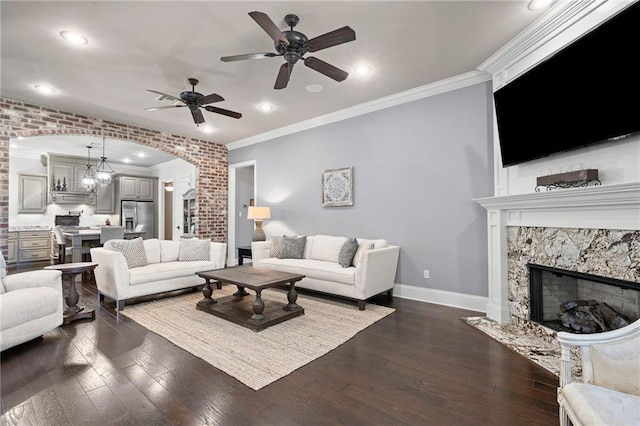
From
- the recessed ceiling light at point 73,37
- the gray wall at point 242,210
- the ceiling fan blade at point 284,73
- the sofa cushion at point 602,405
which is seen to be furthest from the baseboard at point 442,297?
the recessed ceiling light at point 73,37

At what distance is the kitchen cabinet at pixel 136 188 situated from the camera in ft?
29.1

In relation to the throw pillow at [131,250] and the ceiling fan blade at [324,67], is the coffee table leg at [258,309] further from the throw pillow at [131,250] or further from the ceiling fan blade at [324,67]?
the ceiling fan blade at [324,67]

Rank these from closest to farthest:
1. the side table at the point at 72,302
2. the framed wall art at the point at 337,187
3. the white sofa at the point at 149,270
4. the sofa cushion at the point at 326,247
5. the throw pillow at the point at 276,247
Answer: the side table at the point at 72,302 → the white sofa at the point at 149,270 → the sofa cushion at the point at 326,247 → the framed wall art at the point at 337,187 → the throw pillow at the point at 276,247

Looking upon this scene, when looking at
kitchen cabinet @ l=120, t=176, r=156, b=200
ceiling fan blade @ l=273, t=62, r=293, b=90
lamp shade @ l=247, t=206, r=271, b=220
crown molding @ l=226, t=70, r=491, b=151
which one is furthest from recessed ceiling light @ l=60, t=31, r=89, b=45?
kitchen cabinet @ l=120, t=176, r=156, b=200

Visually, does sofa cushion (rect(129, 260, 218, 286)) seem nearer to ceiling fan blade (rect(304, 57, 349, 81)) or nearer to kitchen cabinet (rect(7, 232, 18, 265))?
ceiling fan blade (rect(304, 57, 349, 81))

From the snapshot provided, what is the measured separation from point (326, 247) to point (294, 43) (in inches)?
116

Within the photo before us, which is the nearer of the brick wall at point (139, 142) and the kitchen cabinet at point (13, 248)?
the brick wall at point (139, 142)

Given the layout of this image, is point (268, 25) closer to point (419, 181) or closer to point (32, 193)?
point (419, 181)

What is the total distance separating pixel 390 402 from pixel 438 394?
0.34 metres

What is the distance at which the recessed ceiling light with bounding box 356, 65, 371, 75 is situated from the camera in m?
3.42

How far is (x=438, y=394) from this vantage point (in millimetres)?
1924

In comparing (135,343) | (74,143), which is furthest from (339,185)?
(74,143)

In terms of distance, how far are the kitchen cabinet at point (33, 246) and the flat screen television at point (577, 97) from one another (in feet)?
31.8

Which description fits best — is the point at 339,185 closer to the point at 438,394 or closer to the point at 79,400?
the point at 438,394
